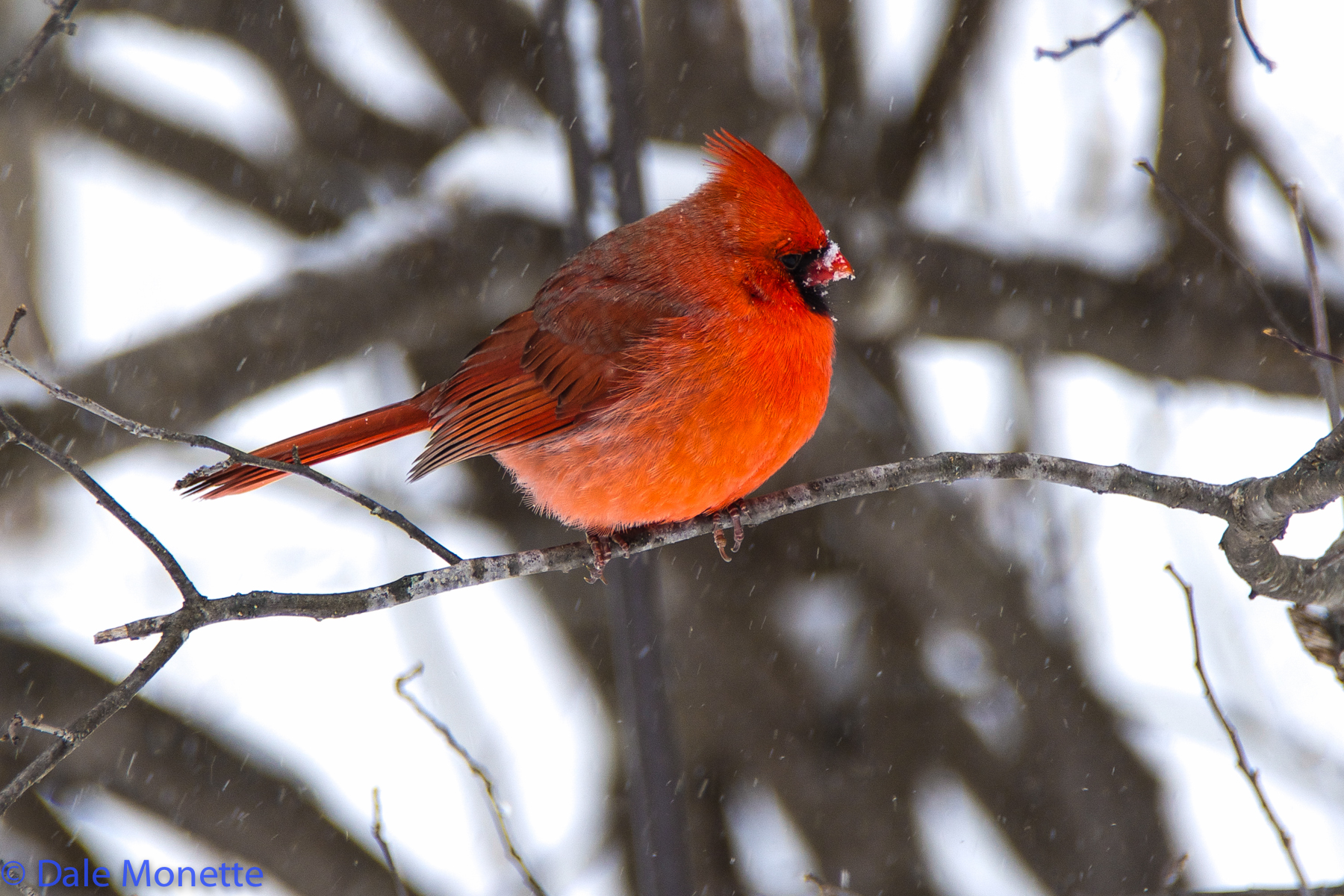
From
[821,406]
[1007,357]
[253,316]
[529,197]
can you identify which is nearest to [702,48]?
[529,197]

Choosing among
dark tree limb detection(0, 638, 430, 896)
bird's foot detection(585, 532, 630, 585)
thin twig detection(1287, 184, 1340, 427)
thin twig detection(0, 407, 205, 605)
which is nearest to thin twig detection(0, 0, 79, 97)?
thin twig detection(0, 407, 205, 605)

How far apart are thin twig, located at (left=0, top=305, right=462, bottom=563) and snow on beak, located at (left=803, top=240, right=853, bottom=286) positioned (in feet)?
3.24

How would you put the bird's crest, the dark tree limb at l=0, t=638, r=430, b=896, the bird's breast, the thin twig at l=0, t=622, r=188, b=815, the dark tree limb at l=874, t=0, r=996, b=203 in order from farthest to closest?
the dark tree limb at l=874, t=0, r=996, b=203
the dark tree limb at l=0, t=638, r=430, b=896
the bird's crest
the bird's breast
the thin twig at l=0, t=622, r=188, b=815

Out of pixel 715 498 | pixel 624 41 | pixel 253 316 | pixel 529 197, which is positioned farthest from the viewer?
pixel 529 197

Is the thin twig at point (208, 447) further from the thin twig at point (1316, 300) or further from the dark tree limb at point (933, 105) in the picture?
the dark tree limb at point (933, 105)

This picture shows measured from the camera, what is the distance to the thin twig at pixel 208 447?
5.02 ft

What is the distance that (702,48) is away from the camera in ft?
13.2

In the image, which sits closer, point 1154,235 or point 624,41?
point 624,41

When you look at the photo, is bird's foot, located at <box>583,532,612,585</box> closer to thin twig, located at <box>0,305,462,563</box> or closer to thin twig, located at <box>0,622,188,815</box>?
thin twig, located at <box>0,305,462,563</box>

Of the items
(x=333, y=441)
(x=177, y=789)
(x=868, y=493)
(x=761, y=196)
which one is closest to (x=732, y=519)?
(x=868, y=493)

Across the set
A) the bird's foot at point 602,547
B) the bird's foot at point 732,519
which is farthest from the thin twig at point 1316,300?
the bird's foot at point 602,547

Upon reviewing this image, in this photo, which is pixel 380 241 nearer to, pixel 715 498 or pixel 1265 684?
pixel 715 498

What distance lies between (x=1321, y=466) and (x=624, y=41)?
1.93 m

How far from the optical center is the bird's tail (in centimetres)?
232
